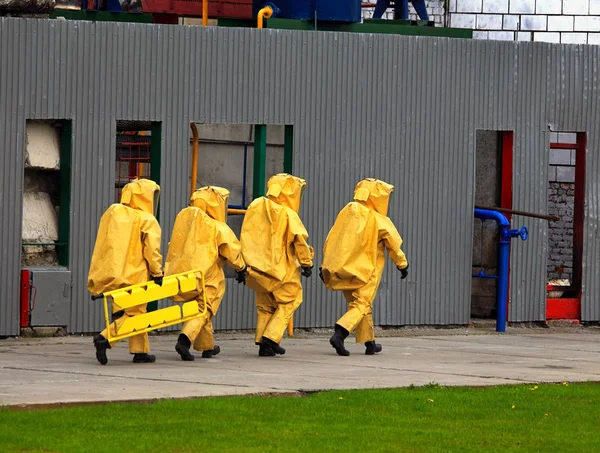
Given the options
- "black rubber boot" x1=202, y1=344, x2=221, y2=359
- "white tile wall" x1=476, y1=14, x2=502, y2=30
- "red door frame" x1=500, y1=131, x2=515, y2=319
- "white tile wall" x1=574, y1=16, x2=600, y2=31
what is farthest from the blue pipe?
"white tile wall" x1=574, y1=16, x2=600, y2=31

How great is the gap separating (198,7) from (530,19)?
597cm

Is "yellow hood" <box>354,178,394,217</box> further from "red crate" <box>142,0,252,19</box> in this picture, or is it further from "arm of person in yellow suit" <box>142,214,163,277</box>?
"red crate" <box>142,0,252,19</box>

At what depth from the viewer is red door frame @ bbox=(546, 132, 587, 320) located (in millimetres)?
19609

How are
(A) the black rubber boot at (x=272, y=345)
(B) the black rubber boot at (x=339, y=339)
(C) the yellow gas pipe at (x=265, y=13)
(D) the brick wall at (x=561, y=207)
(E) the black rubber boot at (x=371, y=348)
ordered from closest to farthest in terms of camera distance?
(A) the black rubber boot at (x=272, y=345), (B) the black rubber boot at (x=339, y=339), (E) the black rubber boot at (x=371, y=348), (C) the yellow gas pipe at (x=265, y=13), (D) the brick wall at (x=561, y=207)

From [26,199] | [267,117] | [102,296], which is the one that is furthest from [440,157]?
[102,296]

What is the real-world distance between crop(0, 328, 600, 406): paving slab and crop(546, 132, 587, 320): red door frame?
4.32 ft

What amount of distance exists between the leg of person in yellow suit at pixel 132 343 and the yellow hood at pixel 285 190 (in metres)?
2.08

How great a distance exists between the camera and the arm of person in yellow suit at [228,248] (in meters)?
14.5

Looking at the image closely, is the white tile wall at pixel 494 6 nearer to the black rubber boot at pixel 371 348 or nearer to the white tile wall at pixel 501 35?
A: the white tile wall at pixel 501 35

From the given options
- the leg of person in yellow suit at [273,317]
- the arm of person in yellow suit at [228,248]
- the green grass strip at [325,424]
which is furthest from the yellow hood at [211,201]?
the green grass strip at [325,424]

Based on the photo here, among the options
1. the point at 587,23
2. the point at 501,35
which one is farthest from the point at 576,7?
the point at 501,35

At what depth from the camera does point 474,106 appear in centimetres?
1897

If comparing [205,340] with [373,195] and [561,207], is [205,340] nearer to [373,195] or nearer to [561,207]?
[373,195]

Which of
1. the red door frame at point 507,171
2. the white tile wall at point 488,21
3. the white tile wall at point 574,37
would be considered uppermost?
the white tile wall at point 488,21
